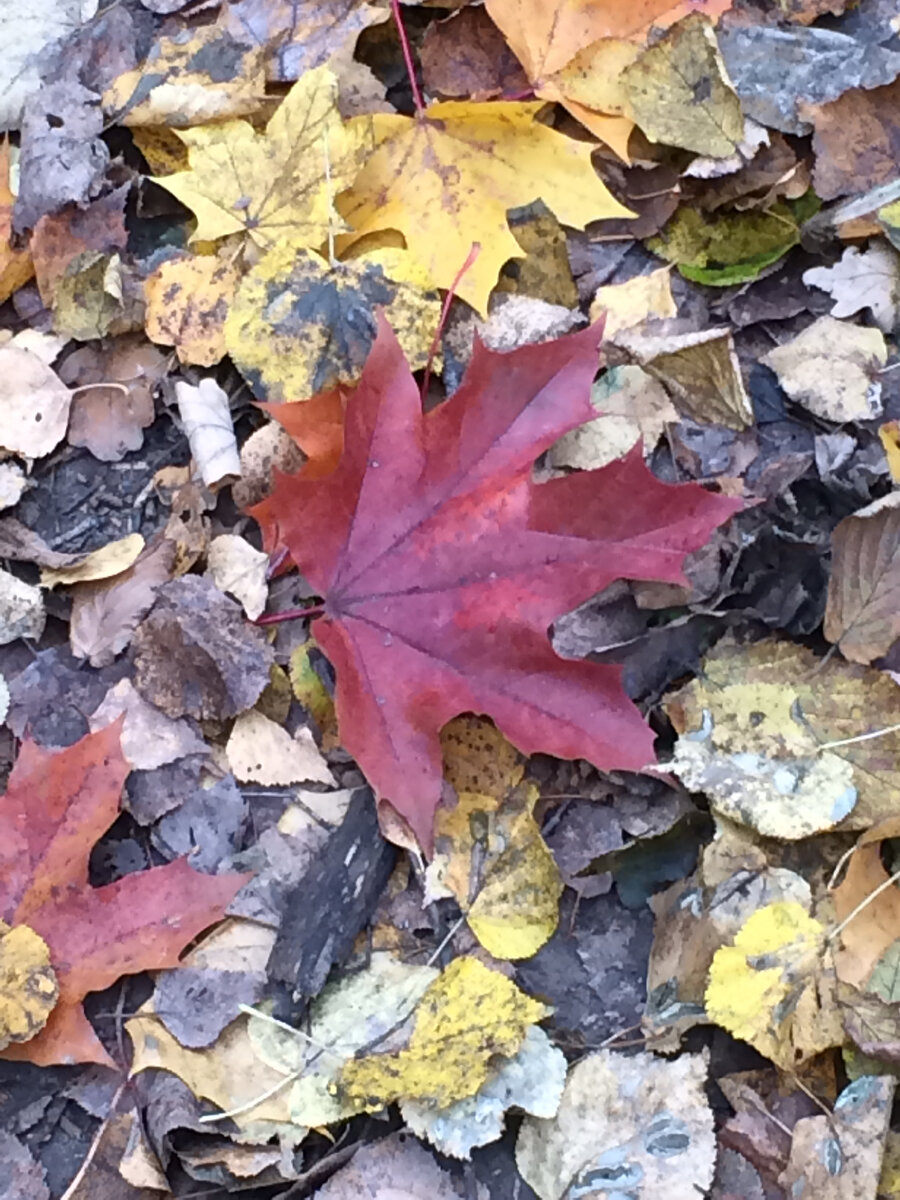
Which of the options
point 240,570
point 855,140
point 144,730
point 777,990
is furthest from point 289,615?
point 855,140

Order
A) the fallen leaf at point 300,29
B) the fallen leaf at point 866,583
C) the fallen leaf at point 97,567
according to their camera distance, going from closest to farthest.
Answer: the fallen leaf at point 866,583
the fallen leaf at point 97,567
the fallen leaf at point 300,29

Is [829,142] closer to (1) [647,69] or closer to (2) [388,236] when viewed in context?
(1) [647,69]

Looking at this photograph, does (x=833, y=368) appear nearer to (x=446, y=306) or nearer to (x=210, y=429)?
(x=446, y=306)

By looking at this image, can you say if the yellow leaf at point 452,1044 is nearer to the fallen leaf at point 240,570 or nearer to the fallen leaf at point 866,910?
the fallen leaf at point 866,910

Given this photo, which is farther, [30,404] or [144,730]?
[30,404]

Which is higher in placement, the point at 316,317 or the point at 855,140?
the point at 316,317

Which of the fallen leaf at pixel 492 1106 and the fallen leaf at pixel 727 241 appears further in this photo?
the fallen leaf at pixel 727 241

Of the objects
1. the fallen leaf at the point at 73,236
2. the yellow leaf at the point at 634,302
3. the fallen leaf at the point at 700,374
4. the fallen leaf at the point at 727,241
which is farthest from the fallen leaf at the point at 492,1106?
the fallen leaf at the point at 73,236
